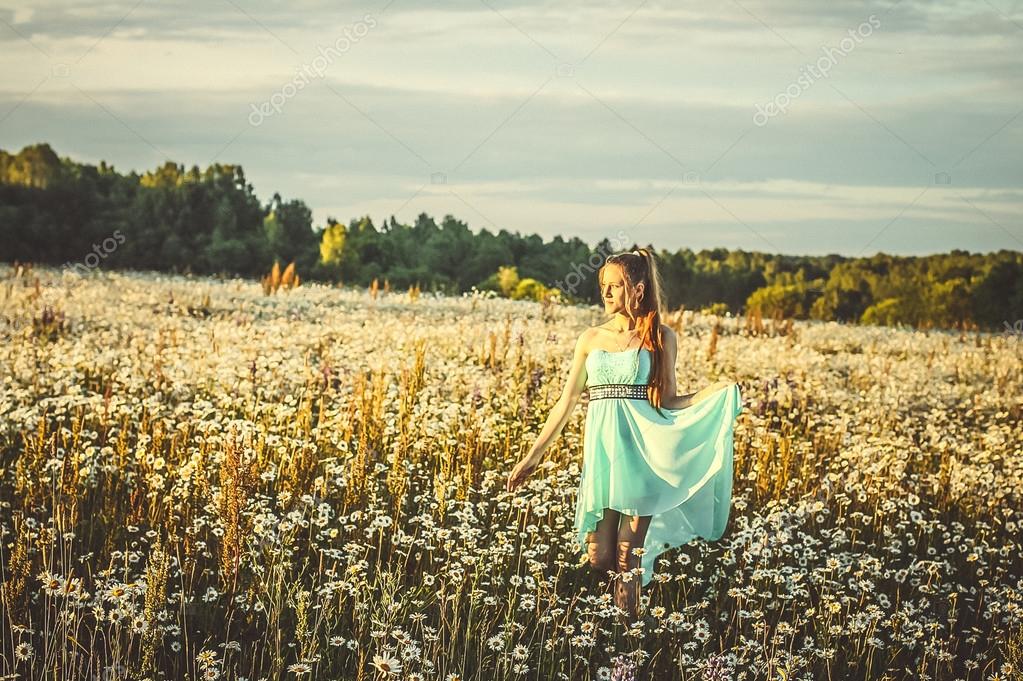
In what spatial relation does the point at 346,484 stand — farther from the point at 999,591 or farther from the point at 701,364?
the point at 701,364

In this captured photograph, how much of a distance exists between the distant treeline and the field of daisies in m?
24.1

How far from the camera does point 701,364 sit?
13086 millimetres

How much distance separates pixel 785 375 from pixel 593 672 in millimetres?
8070

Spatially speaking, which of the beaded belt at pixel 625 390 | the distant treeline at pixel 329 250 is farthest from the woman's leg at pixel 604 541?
the distant treeline at pixel 329 250

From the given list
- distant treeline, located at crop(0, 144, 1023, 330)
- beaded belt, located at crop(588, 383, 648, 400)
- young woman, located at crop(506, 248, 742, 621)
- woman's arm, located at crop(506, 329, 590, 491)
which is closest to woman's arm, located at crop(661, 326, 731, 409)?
young woman, located at crop(506, 248, 742, 621)

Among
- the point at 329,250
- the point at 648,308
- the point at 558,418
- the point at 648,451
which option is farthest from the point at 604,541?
the point at 329,250

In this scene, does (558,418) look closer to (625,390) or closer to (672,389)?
(625,390)

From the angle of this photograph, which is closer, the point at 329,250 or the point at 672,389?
the point at 672,389

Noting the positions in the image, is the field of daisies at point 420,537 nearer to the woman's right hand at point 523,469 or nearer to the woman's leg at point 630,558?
the woman's leg at point 630,558

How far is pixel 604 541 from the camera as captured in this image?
506 cm

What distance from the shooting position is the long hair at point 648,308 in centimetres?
496

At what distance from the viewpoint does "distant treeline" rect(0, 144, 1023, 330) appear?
3741cm

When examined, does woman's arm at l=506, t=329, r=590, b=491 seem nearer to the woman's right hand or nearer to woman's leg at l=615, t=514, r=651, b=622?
the woman's right hand

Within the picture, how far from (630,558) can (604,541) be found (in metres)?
0.20
